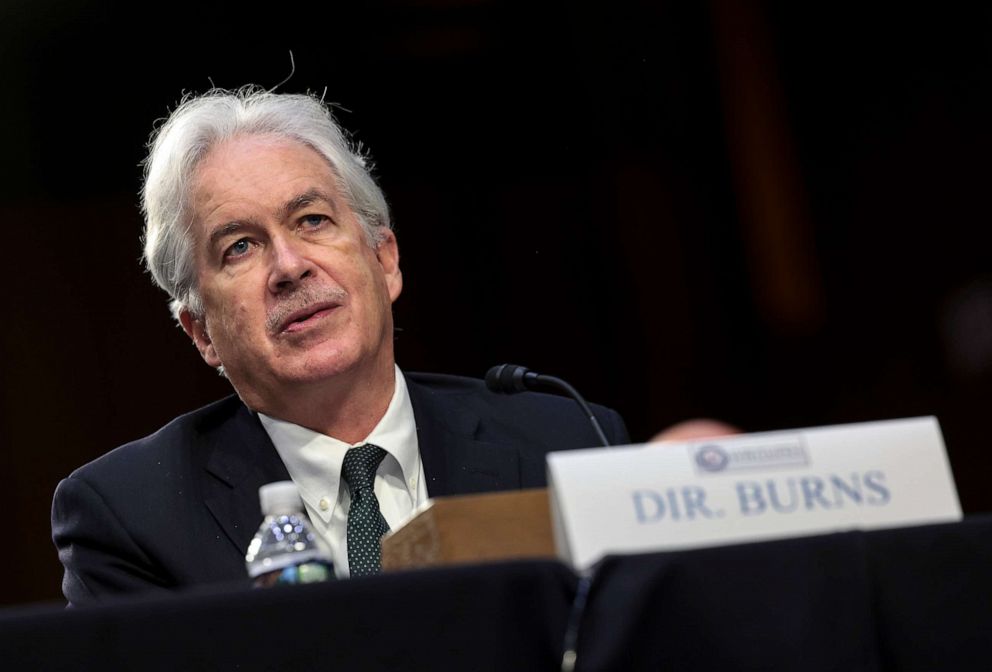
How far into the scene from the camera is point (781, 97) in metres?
4.28

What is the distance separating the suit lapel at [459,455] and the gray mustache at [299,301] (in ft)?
0.84

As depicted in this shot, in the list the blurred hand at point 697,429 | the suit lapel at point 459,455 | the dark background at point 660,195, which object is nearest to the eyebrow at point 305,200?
the suit lapel at point 459,455

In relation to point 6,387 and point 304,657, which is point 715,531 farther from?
point 6,387

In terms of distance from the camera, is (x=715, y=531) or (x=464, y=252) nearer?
(x=715, y=531)

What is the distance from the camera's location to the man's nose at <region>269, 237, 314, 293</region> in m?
2.07

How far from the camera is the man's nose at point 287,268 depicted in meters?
Answer: 2.07

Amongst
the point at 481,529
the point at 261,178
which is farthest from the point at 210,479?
the point at 481,529

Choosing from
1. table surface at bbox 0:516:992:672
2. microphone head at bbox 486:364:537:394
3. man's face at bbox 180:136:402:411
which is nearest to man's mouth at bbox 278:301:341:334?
man's face at bbox 180:136:402:411

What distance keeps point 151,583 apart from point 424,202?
2.11 m

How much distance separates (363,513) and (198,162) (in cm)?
69

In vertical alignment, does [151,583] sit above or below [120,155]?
below

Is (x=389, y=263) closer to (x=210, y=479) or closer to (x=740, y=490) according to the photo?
(x=210, y=479)

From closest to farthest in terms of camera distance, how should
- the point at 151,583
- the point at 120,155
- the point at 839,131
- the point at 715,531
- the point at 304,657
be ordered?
the point at 304,657 → the point at 715,531 → the point at 151,583 → the point at 120,155 → the point at 839,131

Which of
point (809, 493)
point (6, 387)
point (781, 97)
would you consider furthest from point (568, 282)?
point (809, 493)
